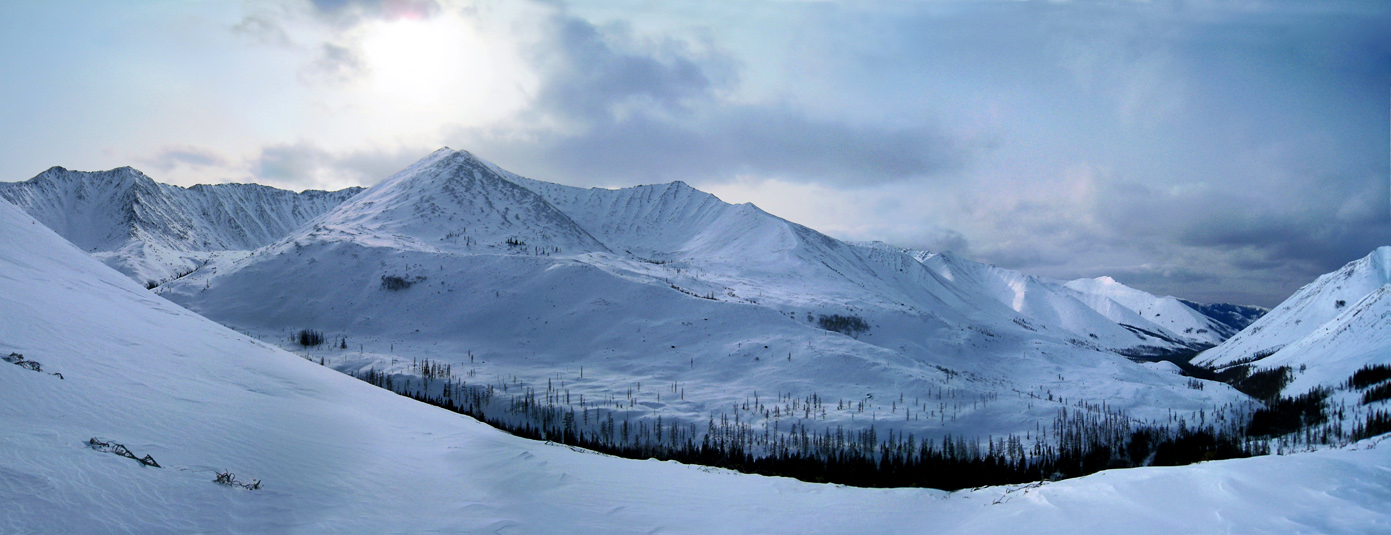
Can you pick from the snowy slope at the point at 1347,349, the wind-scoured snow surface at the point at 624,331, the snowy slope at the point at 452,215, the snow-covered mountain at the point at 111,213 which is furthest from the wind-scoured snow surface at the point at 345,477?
the snow-covered mountain at the point at 111,213

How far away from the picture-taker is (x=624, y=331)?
7375cm

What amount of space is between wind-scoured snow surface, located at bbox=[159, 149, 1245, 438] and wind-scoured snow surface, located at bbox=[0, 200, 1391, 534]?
128 feet

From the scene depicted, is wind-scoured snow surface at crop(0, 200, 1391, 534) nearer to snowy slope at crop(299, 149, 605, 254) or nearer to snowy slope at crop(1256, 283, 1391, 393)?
snowy slope at crop(299, 149, 605, 254)

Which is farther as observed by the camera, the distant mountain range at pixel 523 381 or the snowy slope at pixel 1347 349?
the snowy slope at pixel 1347 349

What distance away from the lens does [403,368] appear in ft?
196

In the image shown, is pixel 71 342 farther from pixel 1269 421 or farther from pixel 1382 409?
pixel 1382 409

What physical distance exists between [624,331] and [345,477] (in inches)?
2478

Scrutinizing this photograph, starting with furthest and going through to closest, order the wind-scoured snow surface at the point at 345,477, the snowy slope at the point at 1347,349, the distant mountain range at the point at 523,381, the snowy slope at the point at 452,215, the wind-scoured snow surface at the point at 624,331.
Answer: the snowy slope at the point at 1347,349 → the snowy slope at the point at 452,215 → the wind-scoured snow surface at the point at 624,331 → the distant mountain range at the point at 523,381 → the wind-scoured snow surface at the point at 345,477

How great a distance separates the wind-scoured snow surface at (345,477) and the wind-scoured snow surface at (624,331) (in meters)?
39.0

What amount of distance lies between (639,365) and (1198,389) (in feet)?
271

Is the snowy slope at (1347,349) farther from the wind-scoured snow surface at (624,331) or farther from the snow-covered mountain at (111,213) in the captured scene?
the snow-covered mountain at (111,213)

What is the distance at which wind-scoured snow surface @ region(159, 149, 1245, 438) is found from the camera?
61906 millimetres

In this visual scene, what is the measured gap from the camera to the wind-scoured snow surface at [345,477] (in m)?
8.05

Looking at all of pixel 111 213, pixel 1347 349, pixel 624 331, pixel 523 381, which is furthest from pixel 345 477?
pixel 111 213
